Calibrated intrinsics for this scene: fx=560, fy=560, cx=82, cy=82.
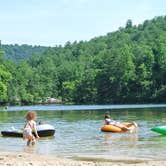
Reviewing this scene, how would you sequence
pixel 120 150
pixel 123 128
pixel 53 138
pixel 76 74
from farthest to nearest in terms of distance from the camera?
pixel 76 74 < pixel 123 128 < pixel 53 138 < pixel 120 150

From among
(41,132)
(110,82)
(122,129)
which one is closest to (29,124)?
(41,132)

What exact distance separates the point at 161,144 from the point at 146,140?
2358mm

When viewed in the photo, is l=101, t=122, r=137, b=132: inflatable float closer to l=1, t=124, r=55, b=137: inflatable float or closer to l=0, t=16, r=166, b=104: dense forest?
l=1, t=124, r=55, b=137: inflatable float

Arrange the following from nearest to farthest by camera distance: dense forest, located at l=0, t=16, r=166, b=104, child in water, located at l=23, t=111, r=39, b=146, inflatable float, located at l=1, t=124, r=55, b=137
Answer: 1. child in water, located at l=23, t=111, r=39, b=146
2. inflatable float, located at l=1, t=124, r=55, b=137
3. dense forest, located at l=0, t=16, r=166, b=104

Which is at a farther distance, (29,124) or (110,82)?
(110,82)

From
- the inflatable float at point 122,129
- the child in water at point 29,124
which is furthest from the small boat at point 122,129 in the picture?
the child in water at point 29,124

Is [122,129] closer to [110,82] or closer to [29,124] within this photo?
[29,124]

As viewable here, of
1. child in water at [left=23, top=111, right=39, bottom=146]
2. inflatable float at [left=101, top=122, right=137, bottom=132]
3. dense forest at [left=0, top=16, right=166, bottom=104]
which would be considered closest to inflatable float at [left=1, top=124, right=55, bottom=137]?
inflatable float at [left=101, top=122, right=137, bottom=132]

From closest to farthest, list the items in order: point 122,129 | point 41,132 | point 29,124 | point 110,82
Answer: point 29,124
point 41,132
point 122,129
point 110,82

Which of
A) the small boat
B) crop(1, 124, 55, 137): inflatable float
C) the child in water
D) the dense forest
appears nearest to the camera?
the child in water

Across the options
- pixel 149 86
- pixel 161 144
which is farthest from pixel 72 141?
pixel 149 86

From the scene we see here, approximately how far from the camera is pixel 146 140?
2597cm

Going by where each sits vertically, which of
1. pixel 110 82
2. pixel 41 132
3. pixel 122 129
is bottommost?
pixel 122 129

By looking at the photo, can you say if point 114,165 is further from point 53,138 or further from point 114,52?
point 114,52
